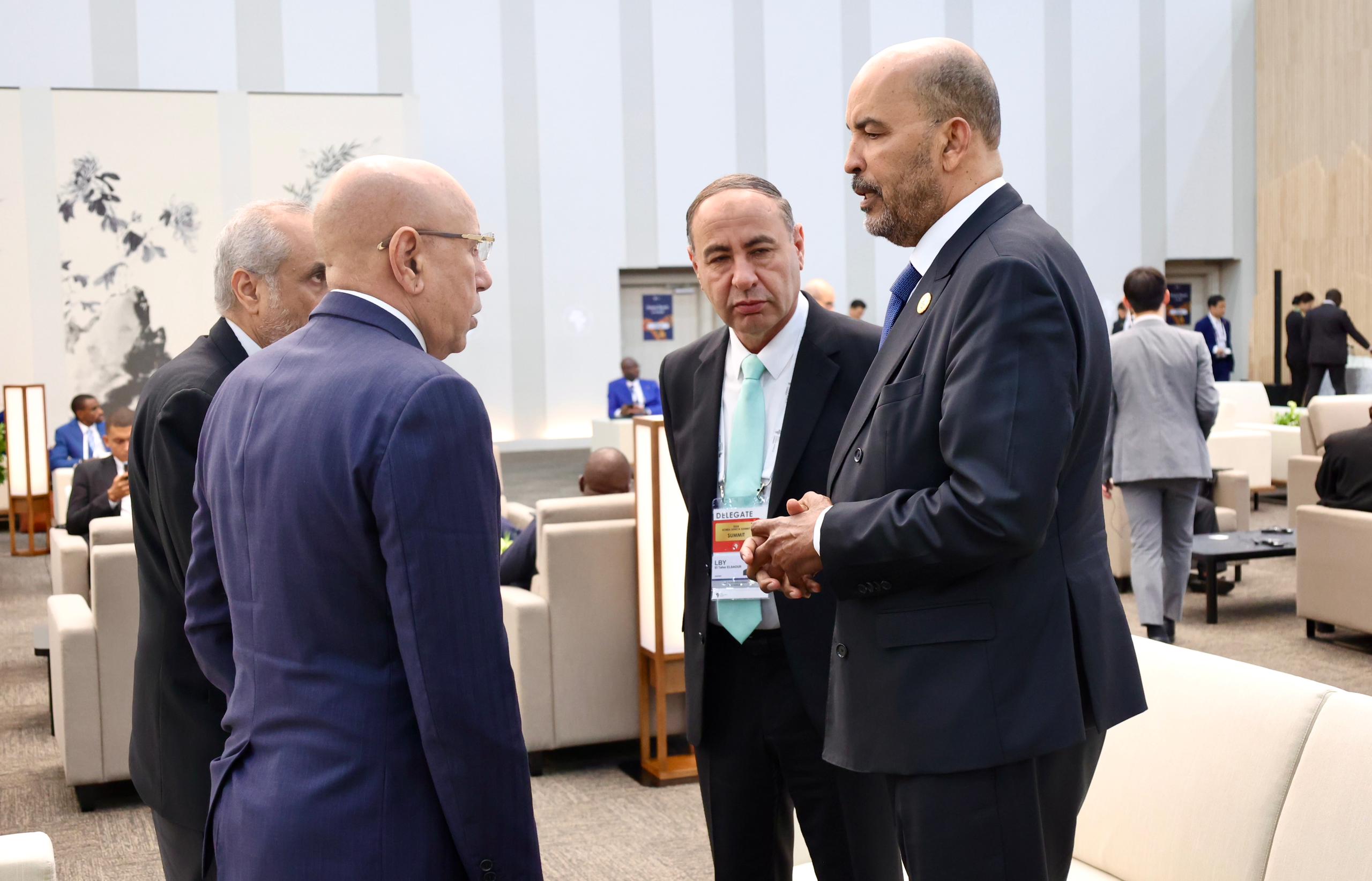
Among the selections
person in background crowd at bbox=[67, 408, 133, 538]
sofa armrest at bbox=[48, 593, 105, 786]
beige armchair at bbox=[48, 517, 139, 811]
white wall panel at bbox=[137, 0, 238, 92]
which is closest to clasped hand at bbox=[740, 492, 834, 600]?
beige armchair at bbox=[48, 517, 139, 811]

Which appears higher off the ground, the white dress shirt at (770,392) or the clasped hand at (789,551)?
the white dress shirt at (770,392)

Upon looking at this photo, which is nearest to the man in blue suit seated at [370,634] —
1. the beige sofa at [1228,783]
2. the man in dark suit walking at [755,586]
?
the man in dark suit walking at [755,586]

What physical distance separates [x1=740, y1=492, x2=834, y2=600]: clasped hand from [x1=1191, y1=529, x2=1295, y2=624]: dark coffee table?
5027mm

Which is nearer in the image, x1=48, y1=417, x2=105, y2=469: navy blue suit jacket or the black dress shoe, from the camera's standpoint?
the black dress shoe

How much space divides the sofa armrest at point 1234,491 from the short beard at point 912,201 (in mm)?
7096

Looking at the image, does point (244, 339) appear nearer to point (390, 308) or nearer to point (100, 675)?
point (390, 308)

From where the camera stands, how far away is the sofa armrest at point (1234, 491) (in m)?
8.01

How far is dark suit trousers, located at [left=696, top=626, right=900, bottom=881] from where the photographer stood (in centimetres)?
214

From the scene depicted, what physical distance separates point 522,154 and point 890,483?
14.7 m

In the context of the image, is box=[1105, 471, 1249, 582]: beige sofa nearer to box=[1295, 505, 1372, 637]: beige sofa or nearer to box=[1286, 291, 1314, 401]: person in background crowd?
box=[1295, 505, 1372, 637]: beige sofa

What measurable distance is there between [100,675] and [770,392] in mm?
3033

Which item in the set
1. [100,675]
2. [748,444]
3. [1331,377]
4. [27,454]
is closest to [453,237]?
[748,444]

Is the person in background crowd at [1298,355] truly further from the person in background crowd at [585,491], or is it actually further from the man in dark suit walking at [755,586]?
the man in dark suit walking at [755,586]

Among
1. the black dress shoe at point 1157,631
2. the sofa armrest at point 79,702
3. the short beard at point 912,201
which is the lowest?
the black dress shoe at point 1157,631
